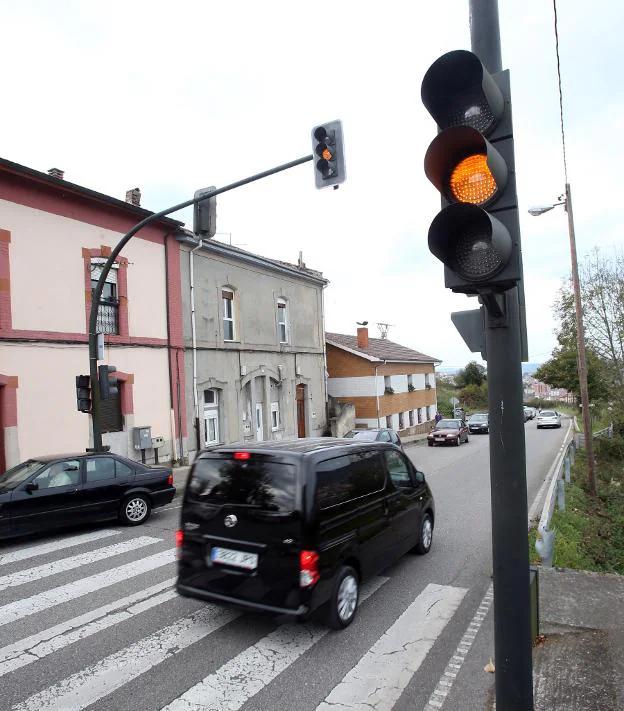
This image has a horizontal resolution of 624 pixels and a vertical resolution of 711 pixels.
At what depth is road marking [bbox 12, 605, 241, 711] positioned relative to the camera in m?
3.87

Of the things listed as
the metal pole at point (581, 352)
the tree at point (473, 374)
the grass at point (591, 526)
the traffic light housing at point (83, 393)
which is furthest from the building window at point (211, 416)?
the tree at point (473, 374)

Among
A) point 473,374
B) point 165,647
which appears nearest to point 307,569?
point 165,647

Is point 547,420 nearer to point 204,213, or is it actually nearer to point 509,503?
point 204,213

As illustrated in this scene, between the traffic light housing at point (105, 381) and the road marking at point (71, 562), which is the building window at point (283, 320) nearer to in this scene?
the traffic light housing at point (105, 381)

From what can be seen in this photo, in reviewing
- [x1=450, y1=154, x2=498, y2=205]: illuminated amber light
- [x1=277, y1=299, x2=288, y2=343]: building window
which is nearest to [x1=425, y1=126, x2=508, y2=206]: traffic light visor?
[x1=450, y1=154, x2=498, y2=205]: illuminated amber light

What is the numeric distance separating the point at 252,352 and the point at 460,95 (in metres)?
18.7

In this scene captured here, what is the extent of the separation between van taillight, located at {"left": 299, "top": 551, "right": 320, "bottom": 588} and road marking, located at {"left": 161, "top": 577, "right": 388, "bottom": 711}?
0.61 m

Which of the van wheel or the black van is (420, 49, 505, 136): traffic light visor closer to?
the black van

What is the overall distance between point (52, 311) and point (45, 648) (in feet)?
35.8

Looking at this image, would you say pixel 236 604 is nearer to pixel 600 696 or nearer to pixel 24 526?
pixel 600 696

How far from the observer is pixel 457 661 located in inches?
176

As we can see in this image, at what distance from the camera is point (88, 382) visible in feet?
38.4

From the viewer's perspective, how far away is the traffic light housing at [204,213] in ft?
31.7

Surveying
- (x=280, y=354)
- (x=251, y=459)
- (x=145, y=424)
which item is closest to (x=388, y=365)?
(x=280, y=354)
